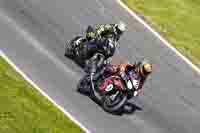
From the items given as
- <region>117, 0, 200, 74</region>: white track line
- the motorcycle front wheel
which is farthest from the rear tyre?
<region>117, 0, 200, 74</region>: white track line

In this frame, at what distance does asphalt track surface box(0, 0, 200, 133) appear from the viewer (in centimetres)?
2134

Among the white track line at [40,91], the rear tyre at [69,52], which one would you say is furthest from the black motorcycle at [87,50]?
the white track line at [40,91]

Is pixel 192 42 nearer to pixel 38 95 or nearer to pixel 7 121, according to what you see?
pixel 38 95

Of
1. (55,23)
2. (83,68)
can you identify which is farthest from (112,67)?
(55,23)

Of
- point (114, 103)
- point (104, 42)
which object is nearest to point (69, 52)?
point (104, 42)

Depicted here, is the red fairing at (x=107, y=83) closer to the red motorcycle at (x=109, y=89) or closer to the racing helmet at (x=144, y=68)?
the red motorcycle at (x=109, y=89)

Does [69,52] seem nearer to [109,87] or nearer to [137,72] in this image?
[109,87]

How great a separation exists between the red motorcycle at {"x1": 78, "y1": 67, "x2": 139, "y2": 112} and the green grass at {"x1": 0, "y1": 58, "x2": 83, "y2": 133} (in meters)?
2.18

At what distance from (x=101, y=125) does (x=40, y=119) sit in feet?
8.19

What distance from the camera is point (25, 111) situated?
742 inches

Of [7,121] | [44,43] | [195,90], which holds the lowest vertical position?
[195,90]

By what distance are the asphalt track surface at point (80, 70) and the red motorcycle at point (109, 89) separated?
30 centimetres

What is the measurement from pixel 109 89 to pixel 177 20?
30.9ft

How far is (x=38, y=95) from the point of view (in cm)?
2012
